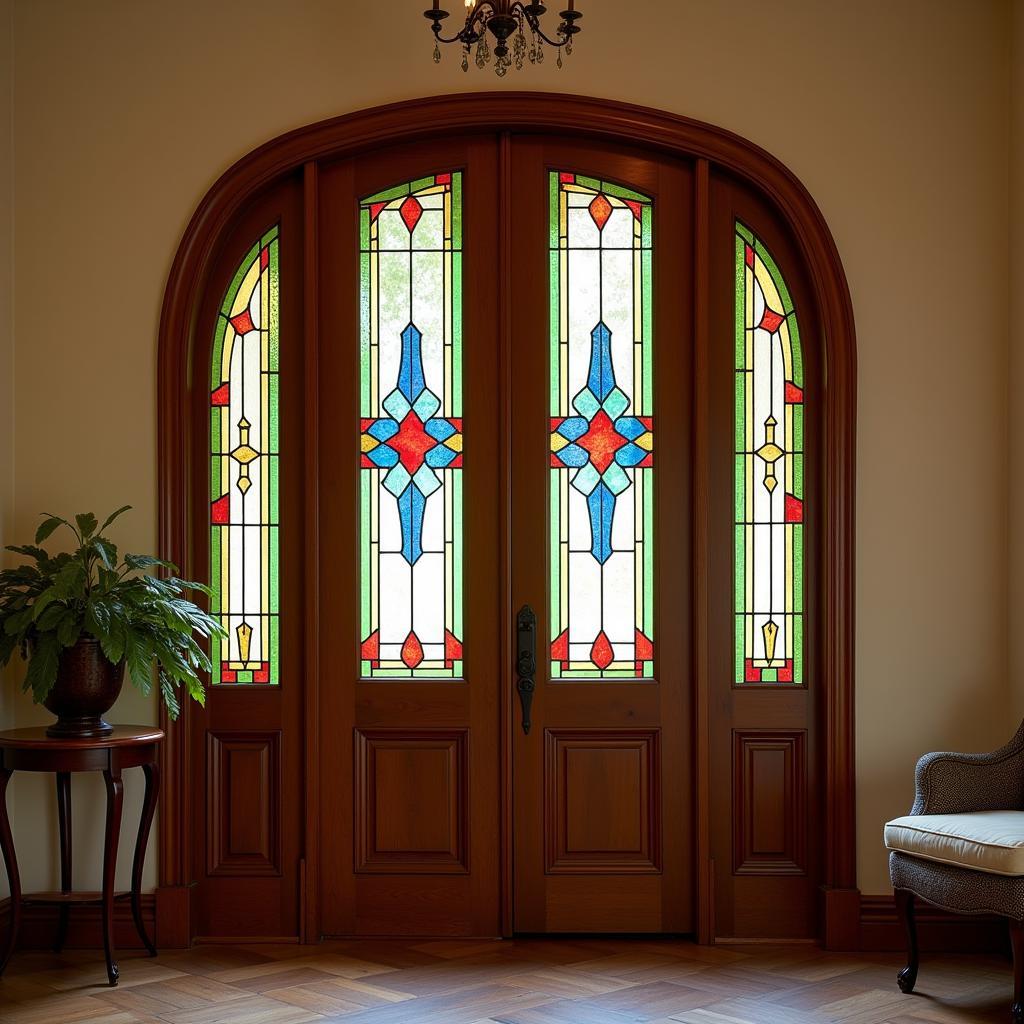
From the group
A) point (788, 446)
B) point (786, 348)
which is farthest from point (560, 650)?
point (786, 348)

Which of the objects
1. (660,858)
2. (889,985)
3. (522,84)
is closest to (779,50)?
(522,84)

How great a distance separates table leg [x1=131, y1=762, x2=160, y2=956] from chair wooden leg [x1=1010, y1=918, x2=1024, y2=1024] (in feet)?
8.56

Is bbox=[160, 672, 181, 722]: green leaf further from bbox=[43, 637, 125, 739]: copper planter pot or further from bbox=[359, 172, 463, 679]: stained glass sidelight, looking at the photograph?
bbox=[359, 172, 463, 679]: stained glass sidelight

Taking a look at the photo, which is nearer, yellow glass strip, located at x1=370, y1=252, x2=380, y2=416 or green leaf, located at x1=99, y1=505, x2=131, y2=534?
green leaf, located at x1=99, y1=505, x2=131, y2=534

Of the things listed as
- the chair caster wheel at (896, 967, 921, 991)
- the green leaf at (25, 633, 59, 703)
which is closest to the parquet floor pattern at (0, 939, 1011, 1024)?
the chair caster wheel at (896, 967, 921, 991)

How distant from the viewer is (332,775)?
4.40 meters

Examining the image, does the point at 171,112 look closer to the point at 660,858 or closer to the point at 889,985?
the point at 660,858

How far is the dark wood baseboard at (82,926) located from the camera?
Answer: 4.24 metres

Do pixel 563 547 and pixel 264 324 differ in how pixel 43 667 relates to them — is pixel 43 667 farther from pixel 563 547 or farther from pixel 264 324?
pixel 563 547

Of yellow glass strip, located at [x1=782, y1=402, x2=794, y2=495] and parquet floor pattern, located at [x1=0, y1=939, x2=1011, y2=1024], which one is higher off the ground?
yellow glass strip, located at [x1=782, y1=402, x2=794, y2=495]

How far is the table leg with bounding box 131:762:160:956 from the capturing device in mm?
4086

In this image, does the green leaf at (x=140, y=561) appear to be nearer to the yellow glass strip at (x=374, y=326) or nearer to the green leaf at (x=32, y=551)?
the green leaf at (x=32, y=551)

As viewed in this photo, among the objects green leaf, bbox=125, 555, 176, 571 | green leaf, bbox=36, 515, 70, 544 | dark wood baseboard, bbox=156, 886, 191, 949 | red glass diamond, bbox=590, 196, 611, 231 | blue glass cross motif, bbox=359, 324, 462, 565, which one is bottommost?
dark wood baseboard, bbox=156, 886, 191, 949

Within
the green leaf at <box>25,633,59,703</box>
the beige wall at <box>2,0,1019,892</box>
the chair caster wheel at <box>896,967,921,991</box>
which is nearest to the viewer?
the green leaf at <box>25,633,59,703</box>
